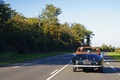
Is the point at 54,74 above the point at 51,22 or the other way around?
the other way around

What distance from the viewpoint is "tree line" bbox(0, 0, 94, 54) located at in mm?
66644

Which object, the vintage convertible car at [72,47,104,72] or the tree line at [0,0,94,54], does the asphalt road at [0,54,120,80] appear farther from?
the tree line at [0,0,94,54]

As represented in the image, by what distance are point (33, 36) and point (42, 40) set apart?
705cm

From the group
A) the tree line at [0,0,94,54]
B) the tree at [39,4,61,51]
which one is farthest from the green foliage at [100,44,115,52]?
the tree at [39,4,61,51]

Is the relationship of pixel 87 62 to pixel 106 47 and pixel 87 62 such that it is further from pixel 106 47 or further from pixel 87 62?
pixel 106 47

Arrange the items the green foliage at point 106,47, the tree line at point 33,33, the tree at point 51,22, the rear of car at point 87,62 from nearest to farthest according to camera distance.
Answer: the rear of car at point 87,62
the tree line at point 33,33
the tree at point 51,22
the green foliage at point 106,47

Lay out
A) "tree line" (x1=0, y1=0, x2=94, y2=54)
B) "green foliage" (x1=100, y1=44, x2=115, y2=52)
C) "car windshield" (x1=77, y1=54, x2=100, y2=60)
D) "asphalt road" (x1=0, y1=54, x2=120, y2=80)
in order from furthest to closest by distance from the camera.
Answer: "green foliage" (x1=100, y1=44, x2=115, y2=52), "tree line" (x1=0, y1=0, x2=94, y2=54), "car windshield" (x1=77, y1=54, x2=100, y2=60), "asphalt road" (x1=0, y1=54, x2=120, y2=80)

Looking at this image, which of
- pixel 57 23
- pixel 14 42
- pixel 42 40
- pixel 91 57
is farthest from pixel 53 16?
pixel 91 57

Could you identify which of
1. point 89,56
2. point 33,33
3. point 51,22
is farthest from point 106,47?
point 89,56

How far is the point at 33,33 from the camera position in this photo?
86.9 meters

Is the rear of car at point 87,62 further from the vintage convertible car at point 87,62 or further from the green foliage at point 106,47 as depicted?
the green foliage at point 106,47

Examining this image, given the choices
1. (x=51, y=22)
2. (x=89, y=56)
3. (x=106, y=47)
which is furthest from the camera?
(x=106, y=47)

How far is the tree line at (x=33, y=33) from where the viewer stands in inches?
2624

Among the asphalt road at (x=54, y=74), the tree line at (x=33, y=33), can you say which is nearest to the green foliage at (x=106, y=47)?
the tree line at (x=33, y=33)
